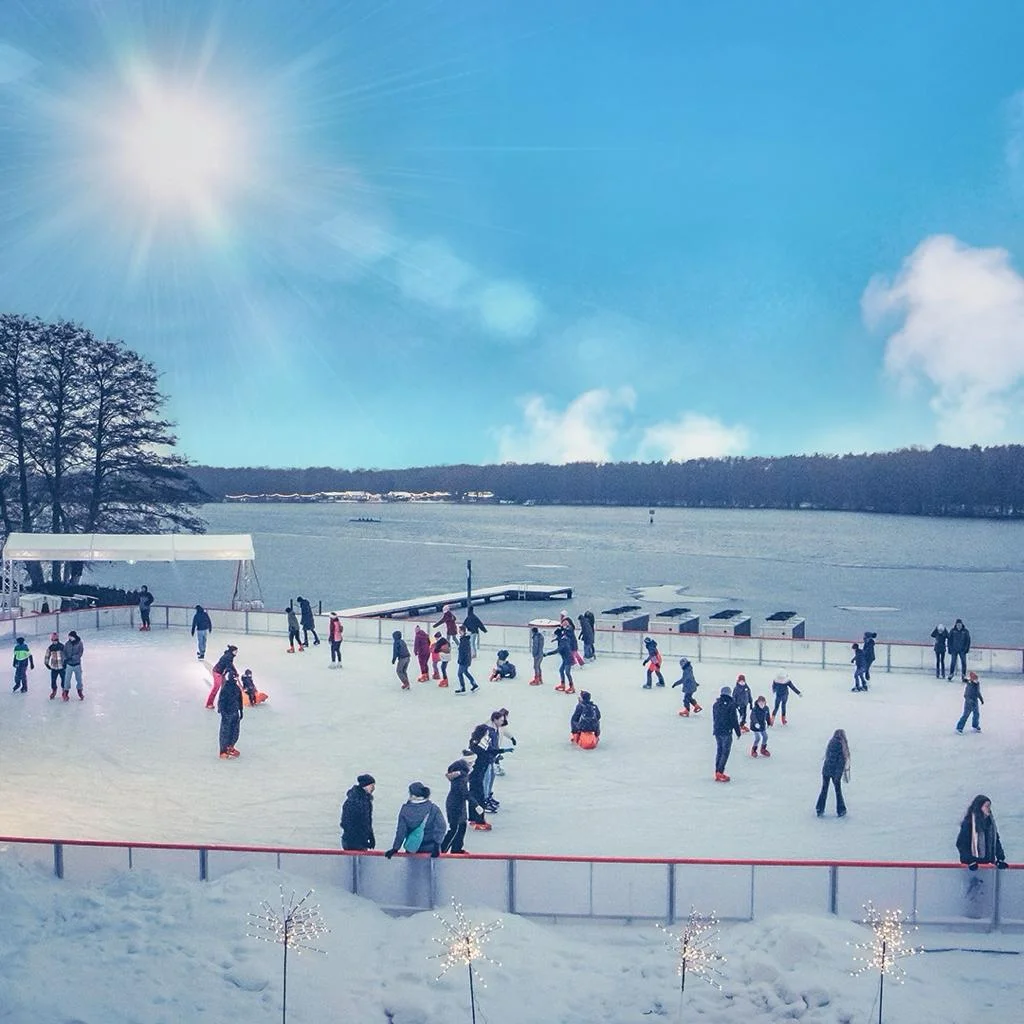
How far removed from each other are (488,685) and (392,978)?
13.4m

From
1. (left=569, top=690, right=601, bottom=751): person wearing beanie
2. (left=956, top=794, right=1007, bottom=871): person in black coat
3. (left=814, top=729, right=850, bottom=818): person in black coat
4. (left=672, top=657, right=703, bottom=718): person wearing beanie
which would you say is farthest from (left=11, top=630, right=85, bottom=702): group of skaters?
(left=956, top=794, right=1007, bottom=871): person in black coat

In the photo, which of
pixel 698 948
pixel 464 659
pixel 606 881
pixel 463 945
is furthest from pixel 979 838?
pixel 464 659

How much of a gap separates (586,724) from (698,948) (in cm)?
731

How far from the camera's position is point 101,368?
45.2 metres

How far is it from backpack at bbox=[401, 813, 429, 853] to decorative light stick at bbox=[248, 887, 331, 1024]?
38.9 inches

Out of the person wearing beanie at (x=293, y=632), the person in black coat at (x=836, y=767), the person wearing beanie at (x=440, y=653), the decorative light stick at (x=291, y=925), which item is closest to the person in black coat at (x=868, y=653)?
the person wearing beanie at (x=440, y=653)

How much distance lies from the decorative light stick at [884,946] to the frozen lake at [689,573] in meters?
39.1

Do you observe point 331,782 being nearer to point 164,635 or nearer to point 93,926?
point 93,926

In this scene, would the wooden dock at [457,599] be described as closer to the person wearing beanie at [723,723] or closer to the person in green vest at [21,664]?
the person in green vest at [21,664]

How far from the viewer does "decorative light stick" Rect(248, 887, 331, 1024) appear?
346 inches

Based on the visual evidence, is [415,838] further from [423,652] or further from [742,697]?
[423,652]

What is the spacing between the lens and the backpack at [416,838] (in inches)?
384

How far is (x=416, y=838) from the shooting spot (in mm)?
9750

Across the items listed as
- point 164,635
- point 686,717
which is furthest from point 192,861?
point 164,635
